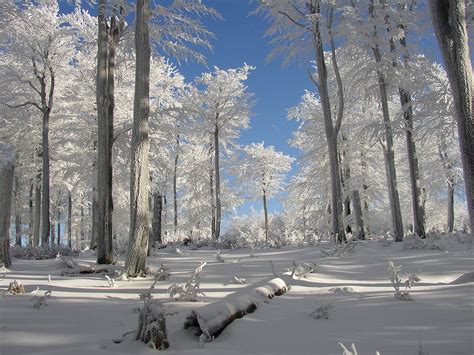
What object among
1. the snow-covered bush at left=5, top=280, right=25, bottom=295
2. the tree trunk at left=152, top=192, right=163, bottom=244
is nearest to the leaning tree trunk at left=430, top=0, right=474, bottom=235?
the snow-covered bush at left=5, top=280, right=25, bottom=295

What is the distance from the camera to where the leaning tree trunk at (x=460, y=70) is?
3.85 metres

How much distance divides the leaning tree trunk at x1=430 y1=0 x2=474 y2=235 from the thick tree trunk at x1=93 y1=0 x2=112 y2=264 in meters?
6.40

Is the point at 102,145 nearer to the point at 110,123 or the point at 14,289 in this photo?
the point at 110,123

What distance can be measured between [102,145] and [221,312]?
246 inches

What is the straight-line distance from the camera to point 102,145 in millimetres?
8164

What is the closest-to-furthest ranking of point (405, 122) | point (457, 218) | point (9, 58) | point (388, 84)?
1. point (405, 122)
2. point (388, 84)
3. point (9, 58)
4. point (457, 218)

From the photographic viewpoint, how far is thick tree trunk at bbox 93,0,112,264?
780cm

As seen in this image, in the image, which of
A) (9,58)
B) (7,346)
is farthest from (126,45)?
(9,58)

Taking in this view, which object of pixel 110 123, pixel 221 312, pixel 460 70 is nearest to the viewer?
pixel 221 312

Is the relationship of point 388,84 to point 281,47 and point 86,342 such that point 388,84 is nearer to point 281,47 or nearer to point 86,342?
point 281,47

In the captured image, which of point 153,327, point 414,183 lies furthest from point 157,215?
point 153,327

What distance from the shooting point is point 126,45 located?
29.6 ft

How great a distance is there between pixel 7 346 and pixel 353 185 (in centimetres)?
1639

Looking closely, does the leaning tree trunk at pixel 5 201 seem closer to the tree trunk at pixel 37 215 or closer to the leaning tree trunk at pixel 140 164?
the leaning tree trunk at pixel 140 164
